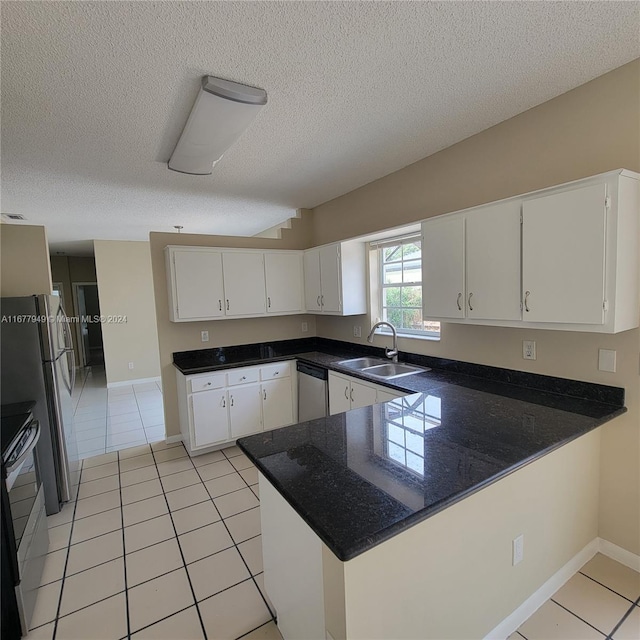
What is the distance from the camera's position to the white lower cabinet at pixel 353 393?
8.38 feet

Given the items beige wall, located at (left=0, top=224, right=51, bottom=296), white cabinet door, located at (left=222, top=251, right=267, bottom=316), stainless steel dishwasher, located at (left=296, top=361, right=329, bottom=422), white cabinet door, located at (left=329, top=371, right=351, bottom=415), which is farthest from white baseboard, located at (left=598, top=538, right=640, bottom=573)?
beige wall, located at (left=0, top=224, right=51, bottom=296)

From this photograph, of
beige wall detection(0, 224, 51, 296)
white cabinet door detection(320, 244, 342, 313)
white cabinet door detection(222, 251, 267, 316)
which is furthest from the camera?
white cabinet door detection(222, 251, 267, 316)

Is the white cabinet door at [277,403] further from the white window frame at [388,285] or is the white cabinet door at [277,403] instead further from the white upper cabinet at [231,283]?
the white window frame at [388,285]

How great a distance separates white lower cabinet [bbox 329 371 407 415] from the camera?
8.38 ft

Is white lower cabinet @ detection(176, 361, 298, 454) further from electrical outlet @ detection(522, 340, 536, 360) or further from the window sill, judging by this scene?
electrical outlet @ detection(522, 340, 536, 360)

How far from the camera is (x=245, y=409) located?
11.5 ft

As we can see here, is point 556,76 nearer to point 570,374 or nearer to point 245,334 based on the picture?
point 570,374

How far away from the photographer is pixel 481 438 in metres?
1.53

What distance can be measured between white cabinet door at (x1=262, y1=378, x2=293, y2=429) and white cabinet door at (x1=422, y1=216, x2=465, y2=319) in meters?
1.79

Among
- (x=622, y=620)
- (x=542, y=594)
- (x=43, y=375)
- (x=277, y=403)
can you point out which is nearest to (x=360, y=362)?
(x=277, y=403)

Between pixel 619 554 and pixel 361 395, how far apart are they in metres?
1.73

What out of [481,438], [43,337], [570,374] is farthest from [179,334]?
[570,374]

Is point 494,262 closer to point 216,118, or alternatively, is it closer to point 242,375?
point 216,118

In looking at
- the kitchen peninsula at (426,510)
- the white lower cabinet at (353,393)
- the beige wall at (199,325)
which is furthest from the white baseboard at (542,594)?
the beige wall at (199,325)
